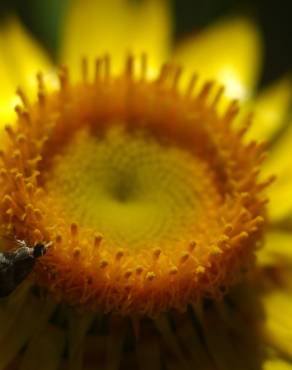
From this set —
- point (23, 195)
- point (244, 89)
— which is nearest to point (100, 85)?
point (23, 195)

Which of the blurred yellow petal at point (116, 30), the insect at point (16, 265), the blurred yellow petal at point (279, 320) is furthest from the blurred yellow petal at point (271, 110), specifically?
the insect at point (16, 265)

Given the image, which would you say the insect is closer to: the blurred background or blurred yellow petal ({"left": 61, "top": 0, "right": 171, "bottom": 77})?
blurred yellow petal ({"left": 61, "top": 0, "right": 171, "bottom": 77})

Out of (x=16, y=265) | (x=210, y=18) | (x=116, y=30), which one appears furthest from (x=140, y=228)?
(x=210, y=18)

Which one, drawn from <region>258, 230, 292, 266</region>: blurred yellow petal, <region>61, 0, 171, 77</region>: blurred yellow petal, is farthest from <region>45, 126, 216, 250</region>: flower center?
<region>61, 0, 171, 77</region>: blurred yellow petal

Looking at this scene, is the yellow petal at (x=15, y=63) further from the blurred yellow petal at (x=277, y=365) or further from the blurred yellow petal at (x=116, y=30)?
the blurred yellow petal at (x=277, y=365)

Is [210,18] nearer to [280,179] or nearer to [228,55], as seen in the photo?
[228,55]

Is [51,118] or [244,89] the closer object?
[51,118]

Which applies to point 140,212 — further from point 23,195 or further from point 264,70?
point 264,70
